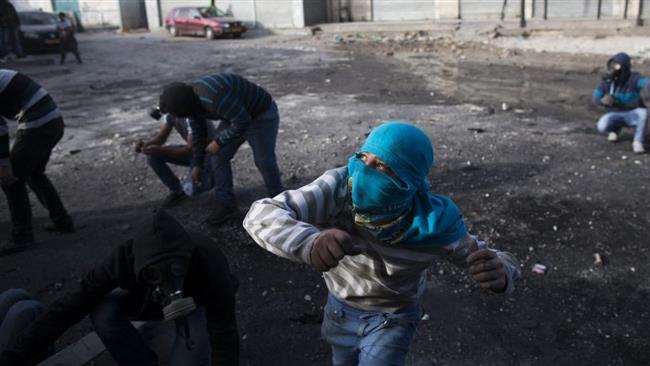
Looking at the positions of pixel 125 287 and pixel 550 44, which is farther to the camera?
pixel 550 44

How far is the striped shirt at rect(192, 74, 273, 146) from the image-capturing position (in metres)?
4.23

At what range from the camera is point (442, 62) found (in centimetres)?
1436

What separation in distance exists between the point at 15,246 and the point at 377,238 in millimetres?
3730

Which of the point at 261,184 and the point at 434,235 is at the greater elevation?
the point at 434,235

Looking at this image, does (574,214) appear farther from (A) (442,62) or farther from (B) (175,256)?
(A) (442,62)

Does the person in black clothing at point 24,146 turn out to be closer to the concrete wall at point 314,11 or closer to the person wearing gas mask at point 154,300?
the person wearing gas mask at point 154,300

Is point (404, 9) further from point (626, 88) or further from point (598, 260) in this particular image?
point (598, 260)

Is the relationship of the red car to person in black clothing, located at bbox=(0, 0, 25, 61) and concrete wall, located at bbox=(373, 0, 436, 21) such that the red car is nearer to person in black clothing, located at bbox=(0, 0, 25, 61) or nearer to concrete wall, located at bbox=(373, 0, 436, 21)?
concrete wall, located at bbox=(373, 0, 436, 21)

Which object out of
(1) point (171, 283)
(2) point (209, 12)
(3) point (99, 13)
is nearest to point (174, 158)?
(1) point (171, 283)

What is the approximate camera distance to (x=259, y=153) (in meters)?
4.62

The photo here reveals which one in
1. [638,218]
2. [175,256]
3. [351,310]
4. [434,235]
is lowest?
[638,218]

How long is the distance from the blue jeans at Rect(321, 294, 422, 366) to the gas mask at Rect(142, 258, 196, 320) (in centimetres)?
57

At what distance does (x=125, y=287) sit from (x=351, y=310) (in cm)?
102

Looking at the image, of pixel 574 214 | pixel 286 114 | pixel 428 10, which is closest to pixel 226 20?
pixel 428 10
